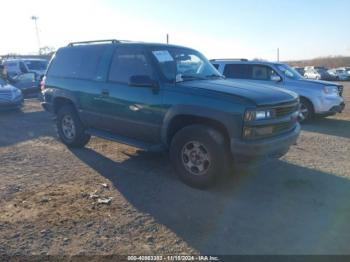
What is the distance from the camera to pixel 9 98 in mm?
12648

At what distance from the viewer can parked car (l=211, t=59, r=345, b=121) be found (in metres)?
10.2

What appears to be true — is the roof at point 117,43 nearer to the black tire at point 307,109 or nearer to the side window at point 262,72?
the side window at point 262,72

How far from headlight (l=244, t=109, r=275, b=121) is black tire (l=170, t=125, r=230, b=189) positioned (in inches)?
19.6

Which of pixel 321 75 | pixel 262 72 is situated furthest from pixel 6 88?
pixel 321 75

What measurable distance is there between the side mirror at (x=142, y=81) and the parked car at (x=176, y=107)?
0.05ft

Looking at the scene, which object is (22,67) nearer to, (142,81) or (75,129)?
(75,129)

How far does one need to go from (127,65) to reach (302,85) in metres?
6.38

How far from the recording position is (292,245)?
11.8ft

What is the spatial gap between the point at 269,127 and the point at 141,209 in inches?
79.2

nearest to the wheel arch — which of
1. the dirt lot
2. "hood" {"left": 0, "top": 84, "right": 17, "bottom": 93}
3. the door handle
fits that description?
the dirt lot

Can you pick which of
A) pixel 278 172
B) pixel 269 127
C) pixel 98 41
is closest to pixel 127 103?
pixel 98 41

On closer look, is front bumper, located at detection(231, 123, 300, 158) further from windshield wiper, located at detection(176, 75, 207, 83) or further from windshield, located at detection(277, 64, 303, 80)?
windshield, located at detection(277, 64, 303, 80)

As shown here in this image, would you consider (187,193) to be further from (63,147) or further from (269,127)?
(63,147)

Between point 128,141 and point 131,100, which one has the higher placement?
point 131,100
